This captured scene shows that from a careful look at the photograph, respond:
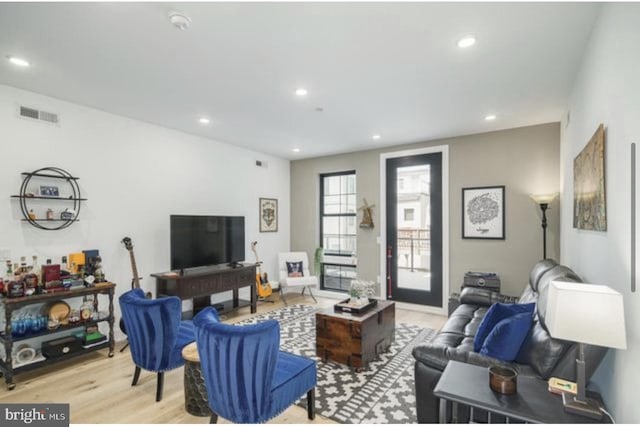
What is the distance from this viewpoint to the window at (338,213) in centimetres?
625

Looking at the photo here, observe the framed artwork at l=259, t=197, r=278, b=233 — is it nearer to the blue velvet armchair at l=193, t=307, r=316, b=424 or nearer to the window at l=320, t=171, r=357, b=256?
the window at l=320, t=171, r=357, b=256

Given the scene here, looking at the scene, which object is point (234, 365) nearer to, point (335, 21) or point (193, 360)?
point (193, 360)

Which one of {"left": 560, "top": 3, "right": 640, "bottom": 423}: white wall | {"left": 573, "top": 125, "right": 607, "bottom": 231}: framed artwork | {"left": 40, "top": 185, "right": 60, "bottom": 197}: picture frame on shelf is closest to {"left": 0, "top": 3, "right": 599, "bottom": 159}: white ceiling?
{"left": 560, "top": 3, "right": 640, "bottom": 423}: white wall

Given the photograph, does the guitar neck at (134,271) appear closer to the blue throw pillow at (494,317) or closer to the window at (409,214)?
the blue throw pillow at (494,317)

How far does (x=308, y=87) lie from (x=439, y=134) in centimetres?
257

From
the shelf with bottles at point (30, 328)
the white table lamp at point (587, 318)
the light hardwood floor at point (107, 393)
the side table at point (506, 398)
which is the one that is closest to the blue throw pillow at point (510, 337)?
the side table at point (506, 398)

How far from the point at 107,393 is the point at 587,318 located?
341cm

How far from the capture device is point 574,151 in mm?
3061

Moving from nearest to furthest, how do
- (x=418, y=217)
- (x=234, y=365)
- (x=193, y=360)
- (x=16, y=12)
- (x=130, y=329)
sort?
1. (x=234, y=365)
2. (x=16, y=12)
3. (x=193, y=360)
4. (x=130, y=329)
5. (x=418, y=217)

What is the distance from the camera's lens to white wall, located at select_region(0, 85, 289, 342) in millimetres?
3244

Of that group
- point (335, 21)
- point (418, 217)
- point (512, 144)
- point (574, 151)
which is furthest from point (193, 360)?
point (512, 144)

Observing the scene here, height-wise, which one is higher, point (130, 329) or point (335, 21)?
point (335, 21)

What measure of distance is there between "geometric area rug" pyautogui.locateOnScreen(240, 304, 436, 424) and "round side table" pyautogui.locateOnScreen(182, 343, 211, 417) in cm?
74

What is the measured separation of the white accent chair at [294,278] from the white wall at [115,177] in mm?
1233
